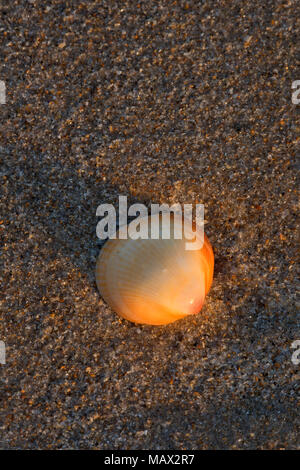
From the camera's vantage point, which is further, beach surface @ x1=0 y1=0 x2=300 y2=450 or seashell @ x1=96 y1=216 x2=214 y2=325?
beach surface @ x1=0 y1=0 x2=300 y2=450

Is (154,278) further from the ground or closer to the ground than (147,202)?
closer to the ground

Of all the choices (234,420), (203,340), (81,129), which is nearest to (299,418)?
(234,420)

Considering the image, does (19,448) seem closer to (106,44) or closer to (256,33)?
(106,44)

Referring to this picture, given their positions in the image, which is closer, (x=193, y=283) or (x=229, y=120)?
(x=193, y=283)

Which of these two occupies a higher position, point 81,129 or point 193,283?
point 81,129

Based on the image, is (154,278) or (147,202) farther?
(147,202)

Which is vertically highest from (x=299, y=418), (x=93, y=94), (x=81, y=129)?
(x=93, y=94)

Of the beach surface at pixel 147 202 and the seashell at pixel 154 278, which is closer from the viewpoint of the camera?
the seashell at pixel 154 278
